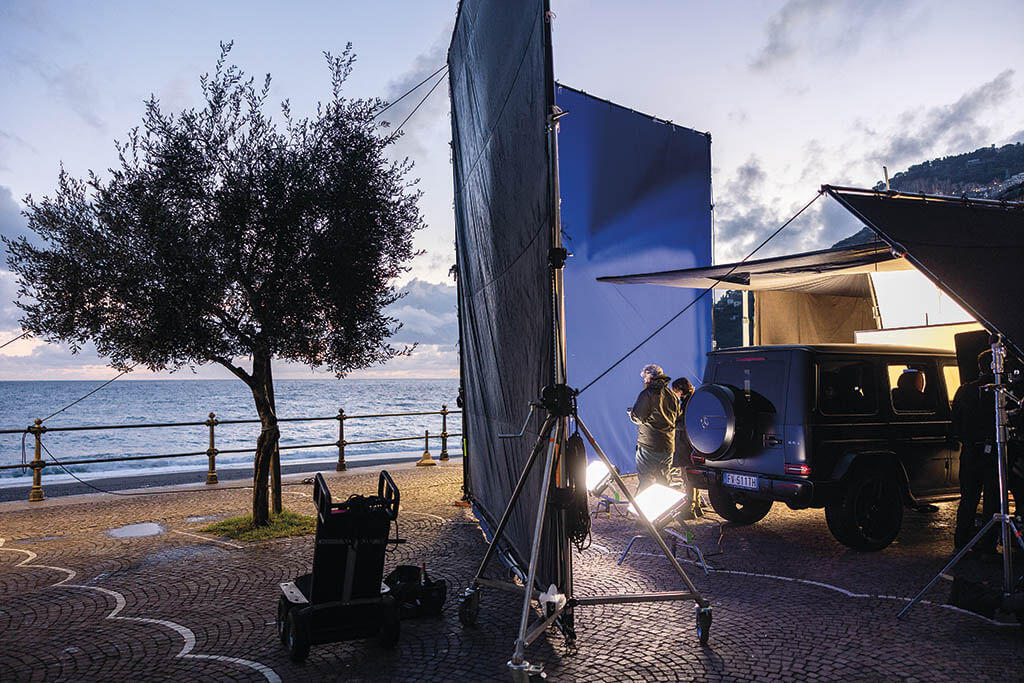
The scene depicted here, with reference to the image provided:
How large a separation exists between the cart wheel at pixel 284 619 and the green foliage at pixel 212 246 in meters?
3.82

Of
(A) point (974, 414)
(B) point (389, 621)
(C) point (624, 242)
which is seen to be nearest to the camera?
(B) point (389, 621)

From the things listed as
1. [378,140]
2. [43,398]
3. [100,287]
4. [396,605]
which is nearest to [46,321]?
[100,287]

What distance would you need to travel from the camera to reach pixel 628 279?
917cm

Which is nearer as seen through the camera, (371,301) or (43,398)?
(371,301)

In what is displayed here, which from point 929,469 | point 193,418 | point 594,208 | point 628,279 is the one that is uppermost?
point 594,208

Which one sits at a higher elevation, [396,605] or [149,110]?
[149,110]

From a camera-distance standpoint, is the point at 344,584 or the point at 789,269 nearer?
the point at 344,584

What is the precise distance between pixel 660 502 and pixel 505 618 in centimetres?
193

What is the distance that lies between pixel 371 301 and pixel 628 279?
3476 mm

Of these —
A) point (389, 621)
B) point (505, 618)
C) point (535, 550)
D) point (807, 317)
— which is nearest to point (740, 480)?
point (505, 618)

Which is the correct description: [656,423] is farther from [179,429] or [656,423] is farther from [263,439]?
[179,429]

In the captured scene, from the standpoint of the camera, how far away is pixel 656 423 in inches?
302

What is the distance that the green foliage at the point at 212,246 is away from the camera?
22.9 feet

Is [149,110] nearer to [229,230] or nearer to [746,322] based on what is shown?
[229,230]
